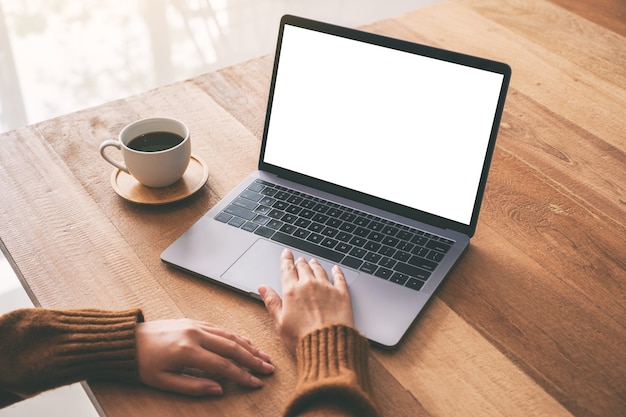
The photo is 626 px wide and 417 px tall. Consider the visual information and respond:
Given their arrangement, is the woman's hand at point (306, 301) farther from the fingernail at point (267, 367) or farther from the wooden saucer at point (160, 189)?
the wooden saucer at point (160, 189)

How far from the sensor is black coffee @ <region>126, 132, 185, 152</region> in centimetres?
112

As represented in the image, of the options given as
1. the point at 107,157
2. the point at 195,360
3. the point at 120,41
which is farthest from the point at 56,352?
the point at 120,41

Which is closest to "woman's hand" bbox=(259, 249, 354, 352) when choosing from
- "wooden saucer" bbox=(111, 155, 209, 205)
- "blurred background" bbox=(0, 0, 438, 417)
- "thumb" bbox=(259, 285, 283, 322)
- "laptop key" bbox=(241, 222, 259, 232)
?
"thumb" bbox=(259, 285, 283, 322)

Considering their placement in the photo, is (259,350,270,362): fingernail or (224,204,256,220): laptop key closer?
(259,350,270,362): fingernail

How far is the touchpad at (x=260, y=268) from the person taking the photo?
95 centimetres

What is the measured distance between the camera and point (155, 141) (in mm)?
1125

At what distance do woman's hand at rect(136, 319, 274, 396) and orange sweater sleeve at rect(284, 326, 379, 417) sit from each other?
6cm

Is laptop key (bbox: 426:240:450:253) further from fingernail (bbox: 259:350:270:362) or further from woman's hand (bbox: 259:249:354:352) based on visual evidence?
fingernail (bbox: 259:350:270:362)

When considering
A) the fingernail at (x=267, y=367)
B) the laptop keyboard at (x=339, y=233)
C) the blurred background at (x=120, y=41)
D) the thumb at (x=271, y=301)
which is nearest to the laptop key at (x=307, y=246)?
the laptop keyboard at (x=339, y=233)

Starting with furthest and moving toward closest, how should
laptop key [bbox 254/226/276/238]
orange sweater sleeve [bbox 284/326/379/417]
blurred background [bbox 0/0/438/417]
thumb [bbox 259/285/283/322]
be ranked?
blurred background [bbox 0/0/438/417]
laptop key [bbox 254/226/276/238]
thumb [bbox 259/285/283/322]
orange sweater sleeve [bbox 284/326/379/417]

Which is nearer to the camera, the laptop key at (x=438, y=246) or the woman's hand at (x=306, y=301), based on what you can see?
the woman's hand at (x=306, y=301)

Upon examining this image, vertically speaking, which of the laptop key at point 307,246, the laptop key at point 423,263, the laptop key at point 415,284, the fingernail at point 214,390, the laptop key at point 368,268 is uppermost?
the laptop key at point 423,263

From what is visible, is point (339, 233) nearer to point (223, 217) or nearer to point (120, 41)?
point (223, 217)

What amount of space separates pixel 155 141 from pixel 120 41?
1.81 metres
